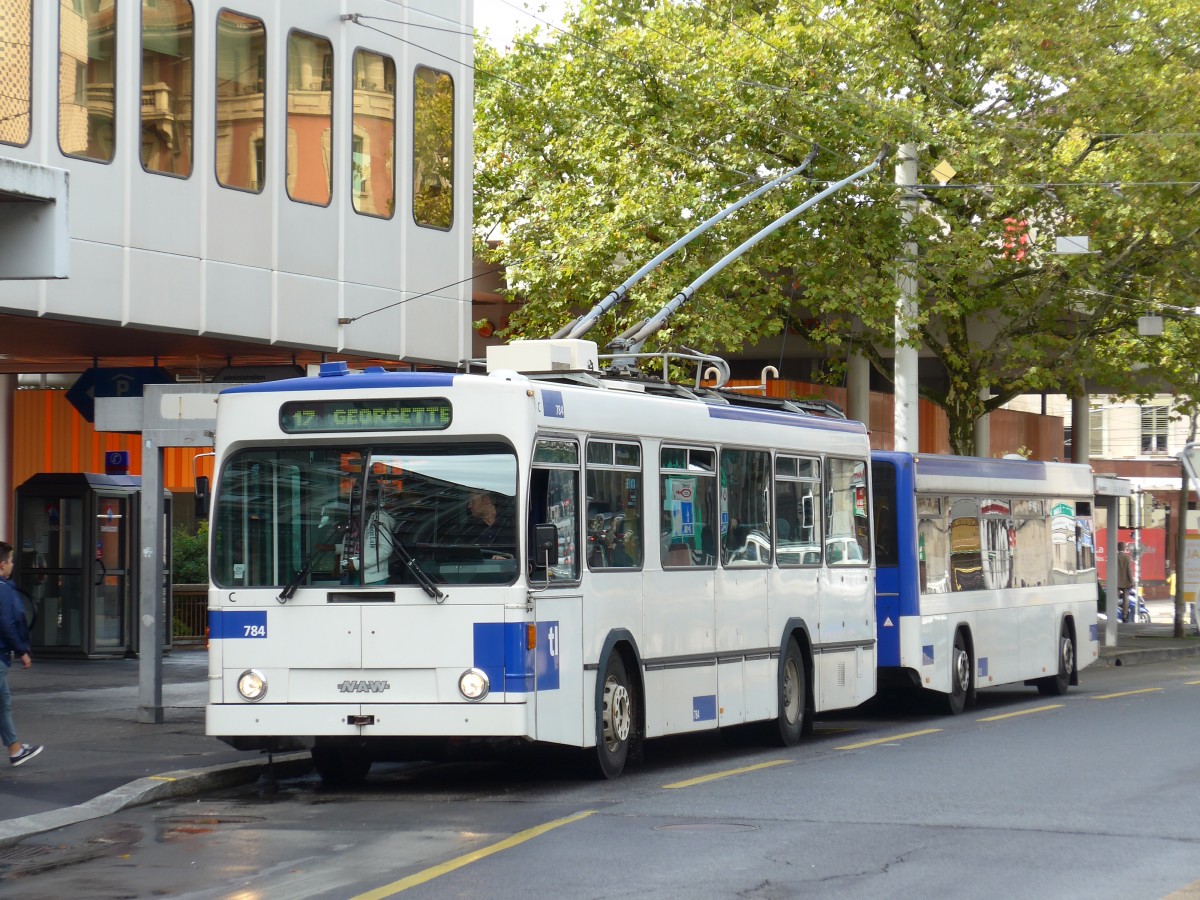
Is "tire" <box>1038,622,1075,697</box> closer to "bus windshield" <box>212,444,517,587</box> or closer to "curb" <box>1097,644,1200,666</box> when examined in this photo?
"curb" <box>1097,644,1200,666</box>

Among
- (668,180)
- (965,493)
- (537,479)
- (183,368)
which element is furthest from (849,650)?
(668,180)

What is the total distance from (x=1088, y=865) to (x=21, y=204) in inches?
287

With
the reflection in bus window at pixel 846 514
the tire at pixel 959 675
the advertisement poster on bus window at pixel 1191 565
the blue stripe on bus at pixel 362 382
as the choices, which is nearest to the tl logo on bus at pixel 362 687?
the blue stripe on bus at pixel 362 382

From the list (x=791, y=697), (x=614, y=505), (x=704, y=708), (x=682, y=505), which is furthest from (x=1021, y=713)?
(x=614, y=505)

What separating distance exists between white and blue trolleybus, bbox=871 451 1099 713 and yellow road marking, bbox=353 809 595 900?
29.1ft

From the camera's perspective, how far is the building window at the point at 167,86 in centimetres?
1948

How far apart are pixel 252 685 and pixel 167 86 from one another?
9.23 m

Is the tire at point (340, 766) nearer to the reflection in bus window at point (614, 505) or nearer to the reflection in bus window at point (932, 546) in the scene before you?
the reflection in bus window at point (614, 505)

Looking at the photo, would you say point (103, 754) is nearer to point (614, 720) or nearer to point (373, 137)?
point (614, 720)

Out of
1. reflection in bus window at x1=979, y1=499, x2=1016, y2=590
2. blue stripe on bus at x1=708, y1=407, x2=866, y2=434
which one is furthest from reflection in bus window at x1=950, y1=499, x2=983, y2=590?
blue stripe on bus at x1=708, y1=407, x2=866, y2=434

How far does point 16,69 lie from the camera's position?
58.4 ft

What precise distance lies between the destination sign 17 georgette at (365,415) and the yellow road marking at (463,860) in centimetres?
278

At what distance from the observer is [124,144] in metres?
19.1

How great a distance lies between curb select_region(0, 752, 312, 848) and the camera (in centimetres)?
1129
